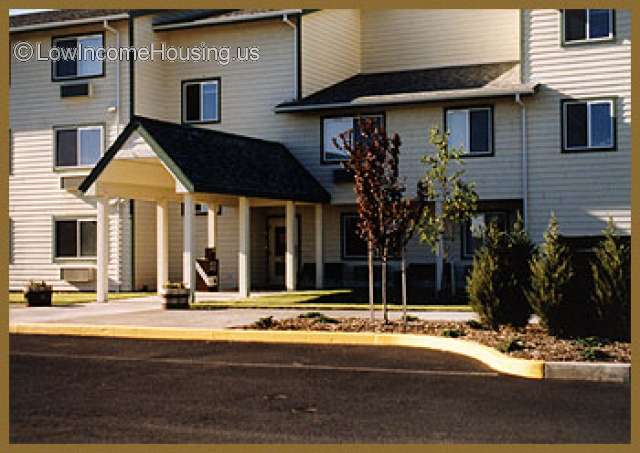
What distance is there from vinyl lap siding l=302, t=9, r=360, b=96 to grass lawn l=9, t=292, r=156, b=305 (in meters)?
8.06

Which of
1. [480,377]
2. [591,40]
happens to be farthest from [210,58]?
[480,377]

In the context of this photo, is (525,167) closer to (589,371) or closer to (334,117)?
(334,117)

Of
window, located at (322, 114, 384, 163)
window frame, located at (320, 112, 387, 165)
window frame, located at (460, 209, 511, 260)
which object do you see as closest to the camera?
window frame, located at (460, 209, 511, 260)

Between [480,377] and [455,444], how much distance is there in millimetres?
3973

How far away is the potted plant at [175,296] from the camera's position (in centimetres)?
2194

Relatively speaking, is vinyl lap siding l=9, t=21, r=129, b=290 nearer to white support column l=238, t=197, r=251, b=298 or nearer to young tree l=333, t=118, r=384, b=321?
white support column l=238, t=197, r=251, b=298

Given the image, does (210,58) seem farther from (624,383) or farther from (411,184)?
(624,383)

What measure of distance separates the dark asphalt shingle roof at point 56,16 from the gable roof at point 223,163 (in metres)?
7.03

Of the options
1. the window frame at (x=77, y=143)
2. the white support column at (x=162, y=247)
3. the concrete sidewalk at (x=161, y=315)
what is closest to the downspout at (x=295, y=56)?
the white support column at (x=162, y=247)

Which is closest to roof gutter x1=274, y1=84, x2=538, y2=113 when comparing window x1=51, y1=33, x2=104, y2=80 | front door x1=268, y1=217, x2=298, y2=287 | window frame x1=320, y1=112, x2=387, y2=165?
window frame x1=320, y1=112, x2=387, y2=165

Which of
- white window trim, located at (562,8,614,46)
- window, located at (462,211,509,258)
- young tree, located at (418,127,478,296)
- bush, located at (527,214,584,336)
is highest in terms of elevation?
white window trim, located at (562,8,614,46)

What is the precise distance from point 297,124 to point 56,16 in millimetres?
9121

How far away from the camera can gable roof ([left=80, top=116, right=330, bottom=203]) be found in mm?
22234

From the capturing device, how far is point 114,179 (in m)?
24.2
